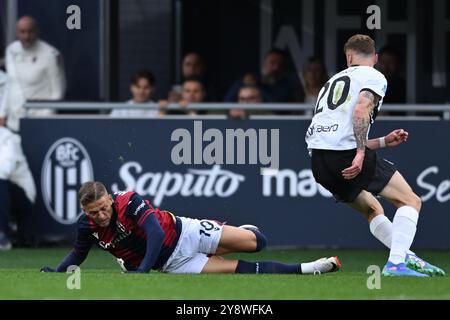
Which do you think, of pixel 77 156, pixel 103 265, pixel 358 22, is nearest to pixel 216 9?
pixel 358 22

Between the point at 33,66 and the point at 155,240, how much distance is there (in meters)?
5.30

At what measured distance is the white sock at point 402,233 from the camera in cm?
1061

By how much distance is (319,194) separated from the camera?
47.2ft

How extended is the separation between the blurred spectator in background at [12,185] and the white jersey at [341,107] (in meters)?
4.45

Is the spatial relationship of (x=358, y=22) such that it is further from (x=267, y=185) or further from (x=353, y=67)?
(x=353, y=67)

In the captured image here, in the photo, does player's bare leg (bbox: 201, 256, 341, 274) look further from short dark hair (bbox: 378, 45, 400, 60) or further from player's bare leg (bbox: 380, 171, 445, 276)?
short dark hair (bbox: 378, 45, 400, 60)

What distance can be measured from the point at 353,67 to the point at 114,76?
17.6ft

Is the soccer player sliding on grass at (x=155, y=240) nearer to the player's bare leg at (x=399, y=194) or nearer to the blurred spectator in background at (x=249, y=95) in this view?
the player's bare leg at (x=399, y=194)

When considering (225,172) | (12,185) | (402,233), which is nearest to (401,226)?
(402,233)

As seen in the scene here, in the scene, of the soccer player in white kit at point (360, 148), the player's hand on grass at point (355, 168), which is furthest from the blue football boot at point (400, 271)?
the player's hand on grass at point (355, 168)

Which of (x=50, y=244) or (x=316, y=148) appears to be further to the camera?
(x=50, y=244)
